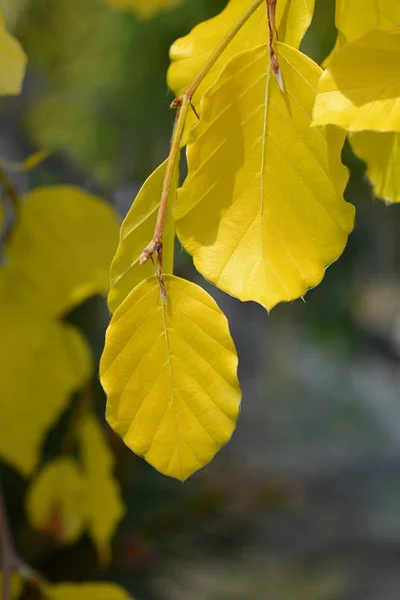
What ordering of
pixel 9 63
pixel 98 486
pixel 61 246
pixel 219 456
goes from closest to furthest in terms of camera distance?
1. pixel 9 63
2. pixel 61 246
3. pixel 98 486
4. pixel 219 456

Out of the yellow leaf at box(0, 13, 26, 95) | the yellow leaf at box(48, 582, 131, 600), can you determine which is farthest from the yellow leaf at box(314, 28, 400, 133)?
the yellow leaf at box(48, 582, 131, 600)

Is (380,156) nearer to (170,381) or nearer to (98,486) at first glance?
(170,381)

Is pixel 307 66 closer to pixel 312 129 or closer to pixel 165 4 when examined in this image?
pixel 312 129

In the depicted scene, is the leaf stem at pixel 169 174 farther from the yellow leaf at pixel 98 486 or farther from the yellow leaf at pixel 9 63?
the yellow leaf at pixel 98 486

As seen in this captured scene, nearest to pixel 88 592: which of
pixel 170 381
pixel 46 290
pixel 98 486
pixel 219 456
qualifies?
pixel 98 486

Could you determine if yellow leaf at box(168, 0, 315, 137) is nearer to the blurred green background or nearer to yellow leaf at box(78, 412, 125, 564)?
yellow leaf at box(78, 412, 125, 564)

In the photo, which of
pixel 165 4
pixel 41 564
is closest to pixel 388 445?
pixel 41 564
